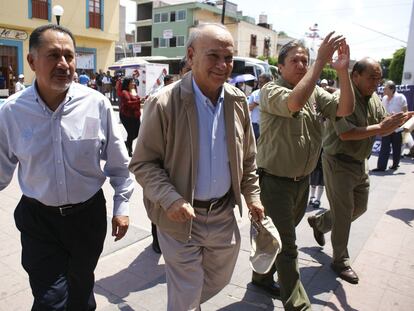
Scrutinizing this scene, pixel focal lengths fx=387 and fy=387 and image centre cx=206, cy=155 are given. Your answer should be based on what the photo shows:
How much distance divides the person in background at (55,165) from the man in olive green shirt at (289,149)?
4.05 ft

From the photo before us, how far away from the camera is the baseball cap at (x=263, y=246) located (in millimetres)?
2260

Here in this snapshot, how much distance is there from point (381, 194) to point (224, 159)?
5326mm

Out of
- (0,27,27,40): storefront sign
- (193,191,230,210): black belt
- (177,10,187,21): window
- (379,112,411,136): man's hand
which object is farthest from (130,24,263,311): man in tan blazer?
(177,10,187,21): window

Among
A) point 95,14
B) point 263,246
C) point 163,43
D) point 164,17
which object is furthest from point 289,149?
point 164,17

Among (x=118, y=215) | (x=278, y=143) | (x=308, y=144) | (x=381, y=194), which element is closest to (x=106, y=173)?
(x=118, y=215)

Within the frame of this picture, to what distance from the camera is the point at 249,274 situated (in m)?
3.57

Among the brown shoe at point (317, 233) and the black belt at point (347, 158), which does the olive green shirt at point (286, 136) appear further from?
the brown shoe at point (317, 233)

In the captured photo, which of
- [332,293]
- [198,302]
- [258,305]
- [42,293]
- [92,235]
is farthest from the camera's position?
[332,293]

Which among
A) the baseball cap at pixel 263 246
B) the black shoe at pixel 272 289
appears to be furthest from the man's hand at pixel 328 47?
the black shoe at pixel 272 289

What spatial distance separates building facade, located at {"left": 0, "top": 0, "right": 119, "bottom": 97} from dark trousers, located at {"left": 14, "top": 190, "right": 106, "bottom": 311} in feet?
66.5

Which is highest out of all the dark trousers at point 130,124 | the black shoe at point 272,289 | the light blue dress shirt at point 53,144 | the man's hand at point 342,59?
the man's hand at point 342,59

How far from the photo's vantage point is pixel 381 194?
666cm

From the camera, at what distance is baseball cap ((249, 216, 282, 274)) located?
89.0 inches

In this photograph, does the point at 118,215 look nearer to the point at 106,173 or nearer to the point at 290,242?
the point at 106,173
